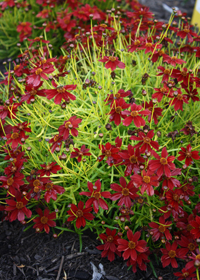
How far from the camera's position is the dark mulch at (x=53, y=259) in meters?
1.70

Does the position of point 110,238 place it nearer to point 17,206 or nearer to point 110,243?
point 110,243

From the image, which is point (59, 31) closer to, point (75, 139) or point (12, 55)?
point (12, 55)

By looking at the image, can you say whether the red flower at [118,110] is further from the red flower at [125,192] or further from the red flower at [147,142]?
the red flower at [125,192]

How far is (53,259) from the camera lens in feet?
5.80

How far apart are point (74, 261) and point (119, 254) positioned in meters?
0.32

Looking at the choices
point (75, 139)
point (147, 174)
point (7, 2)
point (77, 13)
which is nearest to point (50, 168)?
point (75, 139)

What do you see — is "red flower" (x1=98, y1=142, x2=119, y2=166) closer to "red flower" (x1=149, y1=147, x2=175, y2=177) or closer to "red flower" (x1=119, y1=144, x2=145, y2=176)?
"red flower" (x1=119, y1=144, x2=145, y2=176)

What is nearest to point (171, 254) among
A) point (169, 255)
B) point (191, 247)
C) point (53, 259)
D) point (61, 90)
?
point (169, 255)

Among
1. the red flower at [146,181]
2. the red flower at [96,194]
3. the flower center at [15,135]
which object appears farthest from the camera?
the flower center at [15,135]

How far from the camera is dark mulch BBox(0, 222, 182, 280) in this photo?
5.56ft

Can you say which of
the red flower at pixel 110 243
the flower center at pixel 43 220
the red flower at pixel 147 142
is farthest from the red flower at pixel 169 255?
the flower center at pixel 43 220

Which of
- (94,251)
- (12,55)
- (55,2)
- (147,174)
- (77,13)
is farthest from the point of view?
(12,55)

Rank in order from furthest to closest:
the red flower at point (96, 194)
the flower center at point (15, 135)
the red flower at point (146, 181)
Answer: the flower center at point (15, 135)
the red flower at point (96, 194)
the red flower at point (146, 181)

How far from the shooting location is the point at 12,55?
3.47 metres
